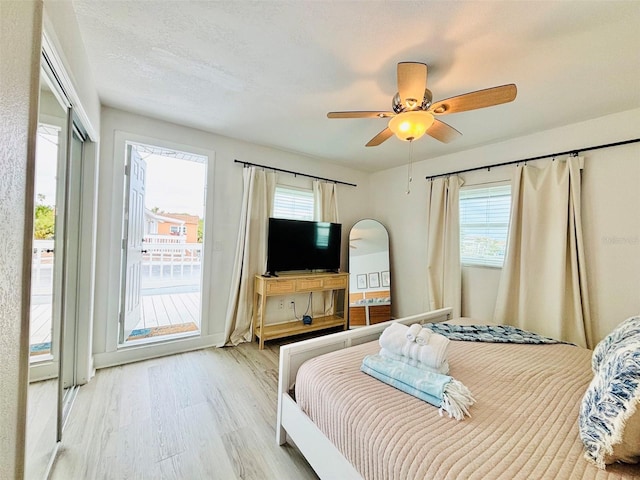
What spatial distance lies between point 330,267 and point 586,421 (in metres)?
2.89

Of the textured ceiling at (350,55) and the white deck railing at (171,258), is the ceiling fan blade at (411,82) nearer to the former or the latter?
the textured ceiling at (350,55)

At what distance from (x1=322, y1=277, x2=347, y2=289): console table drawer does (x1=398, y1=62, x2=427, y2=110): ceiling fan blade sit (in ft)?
7.69

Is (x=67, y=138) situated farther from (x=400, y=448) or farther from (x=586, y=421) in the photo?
(x=586, y=421)

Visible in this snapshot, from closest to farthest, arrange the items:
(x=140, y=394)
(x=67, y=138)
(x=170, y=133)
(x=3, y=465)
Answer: (x=3, y=465), (x=67, y=138), (x=140, y=394), (x=170, y=133)

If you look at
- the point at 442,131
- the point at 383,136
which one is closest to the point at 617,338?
the point at 442,131

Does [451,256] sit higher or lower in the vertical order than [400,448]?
higher

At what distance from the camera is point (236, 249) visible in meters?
3.12

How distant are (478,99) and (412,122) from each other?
1.25 feet

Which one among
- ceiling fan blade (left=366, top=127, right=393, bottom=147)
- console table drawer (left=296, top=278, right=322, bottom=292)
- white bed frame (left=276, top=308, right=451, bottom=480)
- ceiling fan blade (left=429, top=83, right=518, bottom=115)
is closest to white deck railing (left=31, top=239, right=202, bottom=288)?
console table drawer (left=296, top=278, right=322, bottom=292)

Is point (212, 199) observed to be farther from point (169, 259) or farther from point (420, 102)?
point (169, 259)

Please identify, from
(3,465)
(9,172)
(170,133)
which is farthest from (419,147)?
(3,465)

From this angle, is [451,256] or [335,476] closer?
[335,476]

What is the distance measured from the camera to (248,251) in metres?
3.15

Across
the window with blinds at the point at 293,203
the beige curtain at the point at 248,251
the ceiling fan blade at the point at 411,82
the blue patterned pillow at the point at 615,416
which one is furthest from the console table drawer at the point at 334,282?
the blue patterned pillow at the point at 615,416
